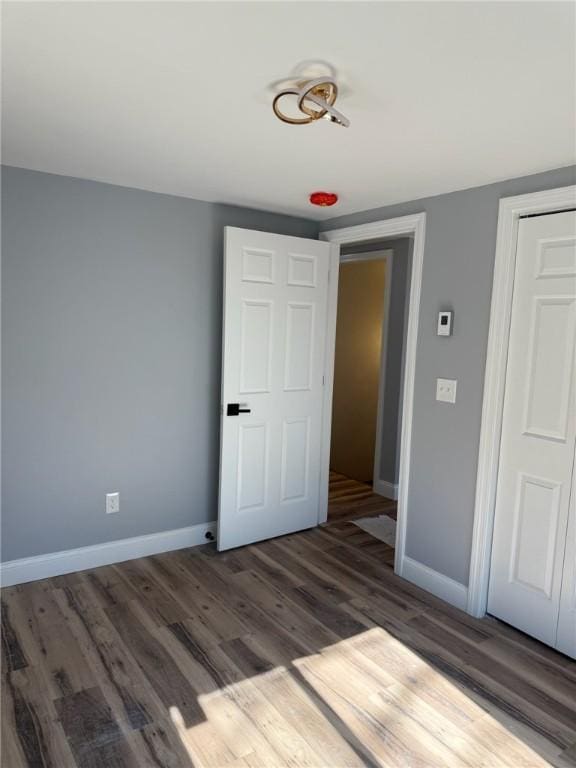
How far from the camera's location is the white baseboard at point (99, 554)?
2836mm

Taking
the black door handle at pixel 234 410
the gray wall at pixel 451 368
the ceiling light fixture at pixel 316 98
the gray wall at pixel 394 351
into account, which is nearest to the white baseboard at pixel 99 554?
the black door handle at pixel 234 410

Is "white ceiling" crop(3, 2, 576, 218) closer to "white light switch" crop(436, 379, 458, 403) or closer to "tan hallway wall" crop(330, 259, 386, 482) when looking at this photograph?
"white light switch" crop(436, 379, 458, 403)

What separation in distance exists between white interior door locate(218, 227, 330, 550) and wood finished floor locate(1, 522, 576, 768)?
1.75 feet

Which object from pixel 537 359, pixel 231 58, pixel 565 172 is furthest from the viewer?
pixel 537 359

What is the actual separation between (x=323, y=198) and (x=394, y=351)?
78.6 inches

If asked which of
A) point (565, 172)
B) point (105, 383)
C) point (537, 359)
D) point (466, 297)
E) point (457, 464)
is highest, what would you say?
point (565, 172)

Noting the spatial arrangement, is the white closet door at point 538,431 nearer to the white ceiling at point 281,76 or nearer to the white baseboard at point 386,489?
the white ceiling at point 281,76

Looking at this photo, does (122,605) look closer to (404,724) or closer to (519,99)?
(404,724)

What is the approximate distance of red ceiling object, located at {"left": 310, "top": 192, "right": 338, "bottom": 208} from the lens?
9.53 feet

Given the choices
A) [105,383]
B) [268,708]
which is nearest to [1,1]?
[105,383]

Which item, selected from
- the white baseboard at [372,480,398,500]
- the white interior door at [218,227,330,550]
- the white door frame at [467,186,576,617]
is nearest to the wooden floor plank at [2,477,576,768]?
the white door frame at [467,186,576,617]

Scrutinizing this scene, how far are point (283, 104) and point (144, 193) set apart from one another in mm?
1509

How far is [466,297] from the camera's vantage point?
269 centimetres

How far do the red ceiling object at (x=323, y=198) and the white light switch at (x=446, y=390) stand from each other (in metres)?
1.20
